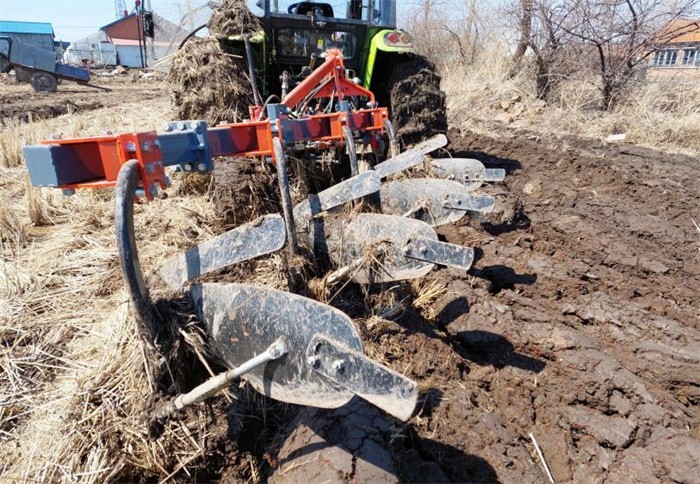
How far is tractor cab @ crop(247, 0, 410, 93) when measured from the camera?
4527mm

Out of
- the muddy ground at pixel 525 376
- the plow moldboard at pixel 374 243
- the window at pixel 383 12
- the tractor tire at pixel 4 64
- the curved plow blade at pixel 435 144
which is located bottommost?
the muddy ground at pixel 525 376

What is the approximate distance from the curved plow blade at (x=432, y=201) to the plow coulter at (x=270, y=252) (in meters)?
0.01

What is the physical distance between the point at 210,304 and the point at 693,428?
1.94 m

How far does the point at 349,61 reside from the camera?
5059 mm

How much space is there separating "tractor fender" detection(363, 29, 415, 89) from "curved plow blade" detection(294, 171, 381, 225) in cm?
240

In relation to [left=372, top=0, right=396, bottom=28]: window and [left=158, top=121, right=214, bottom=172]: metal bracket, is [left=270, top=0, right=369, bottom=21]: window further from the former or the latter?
[left=158, top=121, right=214, bottom=172]: metal bracket

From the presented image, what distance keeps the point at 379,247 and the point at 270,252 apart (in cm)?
75

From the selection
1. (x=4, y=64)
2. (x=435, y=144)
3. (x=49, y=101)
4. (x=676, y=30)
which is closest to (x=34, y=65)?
(x=4, y=64)

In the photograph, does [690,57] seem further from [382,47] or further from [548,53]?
[382,47]

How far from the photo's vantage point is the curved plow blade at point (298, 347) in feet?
4.39

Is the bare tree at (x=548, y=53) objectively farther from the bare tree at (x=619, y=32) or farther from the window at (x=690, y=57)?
the window at (x=690, y=57)

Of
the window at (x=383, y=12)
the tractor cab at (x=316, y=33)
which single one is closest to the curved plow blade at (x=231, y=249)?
the tractor cab at (x=316, y=33)

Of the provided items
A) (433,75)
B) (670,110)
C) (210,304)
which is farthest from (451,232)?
(670,110)

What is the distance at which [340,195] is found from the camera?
2.71 meters
